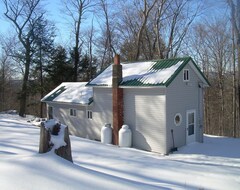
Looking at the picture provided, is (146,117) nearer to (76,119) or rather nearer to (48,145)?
(76,119)

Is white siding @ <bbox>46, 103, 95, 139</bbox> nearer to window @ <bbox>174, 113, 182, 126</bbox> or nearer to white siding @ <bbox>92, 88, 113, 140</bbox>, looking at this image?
white siding @ <bbox>92, 88, 113, 140</bbox>

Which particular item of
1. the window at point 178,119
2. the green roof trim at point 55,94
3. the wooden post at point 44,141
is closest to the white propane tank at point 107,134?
the window at point 178,119

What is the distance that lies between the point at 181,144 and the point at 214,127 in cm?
1985

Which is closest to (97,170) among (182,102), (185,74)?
(182,102)

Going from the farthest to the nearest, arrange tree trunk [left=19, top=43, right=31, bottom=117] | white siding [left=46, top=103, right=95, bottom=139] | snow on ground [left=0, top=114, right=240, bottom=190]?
tree trunk [left=19, top=43, right=31, bottom=117] → white siding [left=46, top=103, right=95, bottom=139] → snow on ground [left=0, top=114, right=240, bottom=190]

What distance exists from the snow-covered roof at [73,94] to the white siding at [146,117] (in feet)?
10.5

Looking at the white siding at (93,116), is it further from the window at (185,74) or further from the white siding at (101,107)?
the window at (185,74)

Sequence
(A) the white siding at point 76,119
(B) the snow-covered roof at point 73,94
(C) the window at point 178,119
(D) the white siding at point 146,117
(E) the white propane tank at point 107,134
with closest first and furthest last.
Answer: (D) the white siding at point 146,117 < (C) the window at point 178,119 < (E) the white propane tank at point 107,134 < (A) the white siding at point 76,119 < (B) the snow-covered roof at point 73,94

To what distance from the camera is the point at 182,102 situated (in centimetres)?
1528

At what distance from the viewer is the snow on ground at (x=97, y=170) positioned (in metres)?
3.92

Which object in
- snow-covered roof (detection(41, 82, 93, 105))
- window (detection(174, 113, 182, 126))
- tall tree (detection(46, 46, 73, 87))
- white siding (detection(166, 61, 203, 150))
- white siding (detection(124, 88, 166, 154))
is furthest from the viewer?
tall tree (detection(46, 46, 73, 87))

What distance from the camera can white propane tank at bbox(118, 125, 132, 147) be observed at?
15.3 meters

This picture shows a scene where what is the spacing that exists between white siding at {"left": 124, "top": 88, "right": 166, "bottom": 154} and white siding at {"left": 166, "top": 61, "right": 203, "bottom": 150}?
35 cm

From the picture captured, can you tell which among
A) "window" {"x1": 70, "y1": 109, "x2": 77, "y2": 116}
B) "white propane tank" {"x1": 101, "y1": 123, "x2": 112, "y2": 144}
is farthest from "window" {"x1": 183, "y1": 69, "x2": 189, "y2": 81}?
"window" {"x1": 70, "y1": 109, "x2": 77, "y2": 116}
